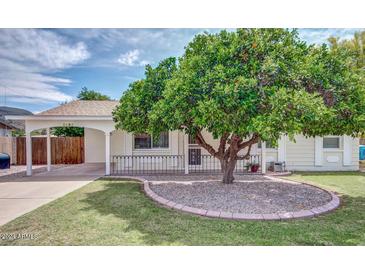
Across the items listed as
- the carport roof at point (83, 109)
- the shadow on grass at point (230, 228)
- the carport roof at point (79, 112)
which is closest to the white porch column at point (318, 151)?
the shadow on grass at point (230, 228)

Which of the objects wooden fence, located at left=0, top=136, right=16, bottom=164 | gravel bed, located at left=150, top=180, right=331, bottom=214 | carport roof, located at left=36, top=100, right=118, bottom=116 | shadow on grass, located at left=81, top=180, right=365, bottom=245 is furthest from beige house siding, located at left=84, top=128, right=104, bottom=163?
shadow on grass, located at left=81, top=180, right=365, bottom=245

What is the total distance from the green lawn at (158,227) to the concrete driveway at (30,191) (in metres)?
0.49

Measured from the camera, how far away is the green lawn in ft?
12.0

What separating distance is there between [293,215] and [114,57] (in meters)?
6.33

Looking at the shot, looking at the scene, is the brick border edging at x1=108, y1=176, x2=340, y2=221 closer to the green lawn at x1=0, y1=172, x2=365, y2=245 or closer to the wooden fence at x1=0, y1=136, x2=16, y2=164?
the green lawn at x1=0, y1=172, x2=365, y2=245

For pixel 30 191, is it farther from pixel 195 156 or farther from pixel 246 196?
pixel 195 156

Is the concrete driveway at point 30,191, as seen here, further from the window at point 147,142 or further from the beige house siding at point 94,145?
the beige house siding at point 94,145

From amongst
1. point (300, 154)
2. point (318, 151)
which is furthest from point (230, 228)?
point (318, 151)

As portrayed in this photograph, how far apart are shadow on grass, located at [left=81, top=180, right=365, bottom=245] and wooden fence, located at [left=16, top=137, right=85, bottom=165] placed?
10.1 metres

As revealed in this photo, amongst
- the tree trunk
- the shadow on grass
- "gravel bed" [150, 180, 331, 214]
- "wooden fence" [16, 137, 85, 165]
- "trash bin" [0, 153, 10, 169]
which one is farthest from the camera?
"wooden fence" [16, 137, 85, 165]

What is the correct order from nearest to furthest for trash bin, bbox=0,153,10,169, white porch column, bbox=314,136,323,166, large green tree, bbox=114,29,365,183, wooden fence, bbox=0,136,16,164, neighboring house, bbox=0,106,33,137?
large green tree, bbox=114,29,365,183 < neighboring house, bbox=0,106,33,137 < white porch column, bbox=314,136,323,166 < trash bin, bbox=0,153,10,169 < wooden fence, bbox=0,136,16,164

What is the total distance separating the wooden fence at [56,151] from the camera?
14.2 meters
